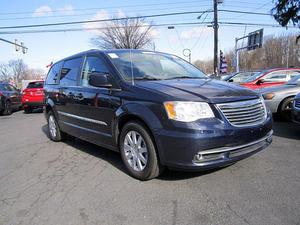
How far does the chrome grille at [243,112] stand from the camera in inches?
154

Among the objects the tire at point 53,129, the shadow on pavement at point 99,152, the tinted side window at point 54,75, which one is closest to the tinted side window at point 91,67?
the shadow on pavement at point 99,152

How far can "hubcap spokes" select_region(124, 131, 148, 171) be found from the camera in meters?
4.33

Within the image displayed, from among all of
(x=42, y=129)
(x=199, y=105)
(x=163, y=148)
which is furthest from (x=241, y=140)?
(x=42, y=129)

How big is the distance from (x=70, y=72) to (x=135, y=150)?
2.60 metres

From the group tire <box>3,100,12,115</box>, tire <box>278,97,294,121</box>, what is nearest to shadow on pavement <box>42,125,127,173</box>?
tire <box>278,97,294,121</box>

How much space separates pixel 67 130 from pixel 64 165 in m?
1.32

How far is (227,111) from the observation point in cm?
393

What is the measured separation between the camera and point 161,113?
393cm

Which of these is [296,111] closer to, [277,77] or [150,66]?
[150,66]

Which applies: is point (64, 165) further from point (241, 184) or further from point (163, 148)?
point (241, 184)

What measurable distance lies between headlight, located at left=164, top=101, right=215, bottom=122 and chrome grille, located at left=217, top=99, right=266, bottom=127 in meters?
0.18

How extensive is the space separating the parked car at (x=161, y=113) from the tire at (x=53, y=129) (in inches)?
57.5

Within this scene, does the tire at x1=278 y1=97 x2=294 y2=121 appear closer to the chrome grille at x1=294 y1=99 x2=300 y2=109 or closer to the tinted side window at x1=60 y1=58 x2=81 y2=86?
the chrome grille at x1=294 y1=99 x2=300 y2=109

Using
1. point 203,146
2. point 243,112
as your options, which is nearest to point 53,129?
point 203,146
